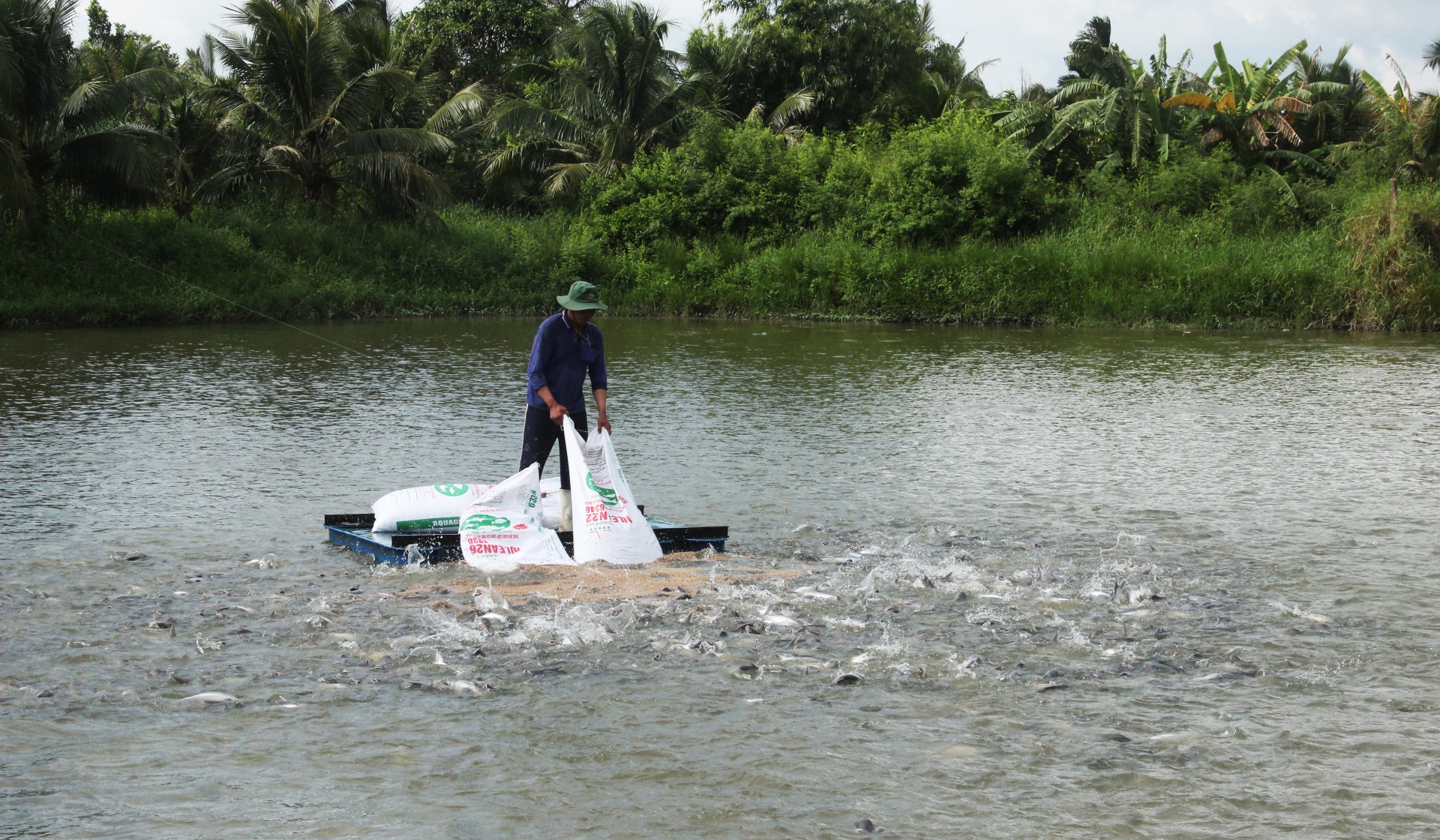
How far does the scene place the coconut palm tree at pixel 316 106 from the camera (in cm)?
2898

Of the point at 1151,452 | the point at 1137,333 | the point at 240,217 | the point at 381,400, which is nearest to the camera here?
the point at 1151,452

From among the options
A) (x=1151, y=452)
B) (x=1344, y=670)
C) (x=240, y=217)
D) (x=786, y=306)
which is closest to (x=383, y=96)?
(x=240, y=217)

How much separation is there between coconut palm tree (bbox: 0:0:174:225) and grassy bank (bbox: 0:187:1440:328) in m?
1.85

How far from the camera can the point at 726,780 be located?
432cm

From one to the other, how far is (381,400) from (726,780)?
36.9 ft

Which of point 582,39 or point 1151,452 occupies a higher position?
point 582,39

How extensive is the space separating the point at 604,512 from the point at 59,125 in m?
23.1

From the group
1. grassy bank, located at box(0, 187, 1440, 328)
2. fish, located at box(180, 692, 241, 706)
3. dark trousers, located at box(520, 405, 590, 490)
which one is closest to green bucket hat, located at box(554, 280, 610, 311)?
dark trousers, located at box(520, 405, 590, 490)

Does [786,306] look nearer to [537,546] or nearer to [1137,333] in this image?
[1137,333]

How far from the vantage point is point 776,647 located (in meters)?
5.73

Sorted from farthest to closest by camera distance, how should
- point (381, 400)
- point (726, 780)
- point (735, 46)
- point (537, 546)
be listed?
point (735, 46) < point (381, 400) < point (537, 546) < point (726, 780)

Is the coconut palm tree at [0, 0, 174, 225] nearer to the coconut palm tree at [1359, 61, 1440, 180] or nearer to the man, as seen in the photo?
the man

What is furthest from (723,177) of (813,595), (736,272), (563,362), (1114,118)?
(813,595)

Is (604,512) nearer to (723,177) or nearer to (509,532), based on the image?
(509,532)
